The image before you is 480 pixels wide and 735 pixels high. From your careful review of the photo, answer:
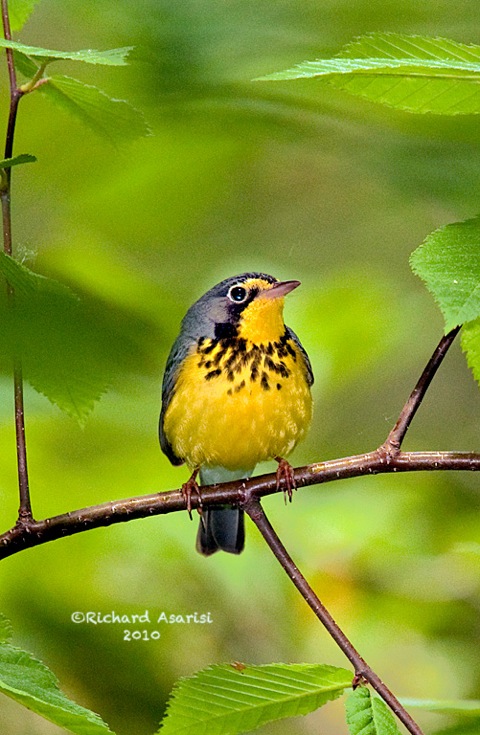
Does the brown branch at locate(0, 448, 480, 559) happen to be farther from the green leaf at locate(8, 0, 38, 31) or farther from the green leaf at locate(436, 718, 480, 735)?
the green leaf at locate(8, 0, 38, 31)

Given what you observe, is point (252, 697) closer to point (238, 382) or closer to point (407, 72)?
point (407, 72)

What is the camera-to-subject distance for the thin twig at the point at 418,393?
1367 millimetres

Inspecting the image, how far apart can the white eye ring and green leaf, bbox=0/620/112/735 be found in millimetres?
1344

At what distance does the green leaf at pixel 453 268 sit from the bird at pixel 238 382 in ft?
3.45

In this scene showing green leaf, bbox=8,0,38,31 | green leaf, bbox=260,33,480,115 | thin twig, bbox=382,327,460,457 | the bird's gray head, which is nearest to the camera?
green leaf, bbox=260,33,480,115

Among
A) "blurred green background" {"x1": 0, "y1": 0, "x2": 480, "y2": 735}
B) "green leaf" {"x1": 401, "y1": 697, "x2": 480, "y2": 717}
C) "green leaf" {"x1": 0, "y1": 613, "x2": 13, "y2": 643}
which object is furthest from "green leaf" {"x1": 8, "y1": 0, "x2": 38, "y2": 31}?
"green leaf" {"x1": 401, "y1": 697, "x2": 480, "y2": 717}

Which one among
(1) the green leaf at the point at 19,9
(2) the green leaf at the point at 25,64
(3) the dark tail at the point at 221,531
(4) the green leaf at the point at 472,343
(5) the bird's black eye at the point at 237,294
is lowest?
(4) the green leaf at the point at 472,343

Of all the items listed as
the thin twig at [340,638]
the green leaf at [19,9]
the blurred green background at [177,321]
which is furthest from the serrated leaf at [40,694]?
the green leaf at [19,9]

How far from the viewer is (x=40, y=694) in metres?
0.94

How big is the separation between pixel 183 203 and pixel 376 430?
231 cm

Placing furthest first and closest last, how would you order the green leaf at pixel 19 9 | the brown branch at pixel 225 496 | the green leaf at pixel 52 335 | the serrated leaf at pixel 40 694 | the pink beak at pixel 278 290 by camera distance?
the pink beak at pixel 278 290 < the green leaf at pixel 19 9 < the brown branch at pixel 225 496 < the serrated leaf at pixel 40 694 < the green leaf at pixel 52 335

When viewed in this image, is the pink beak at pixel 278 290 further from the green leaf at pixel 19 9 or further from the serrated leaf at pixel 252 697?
the serrated leaf at pixel 252 697

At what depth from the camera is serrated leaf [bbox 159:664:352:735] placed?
4.12 feet

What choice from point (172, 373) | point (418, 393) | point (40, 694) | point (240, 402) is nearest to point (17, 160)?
point (40, 694)
